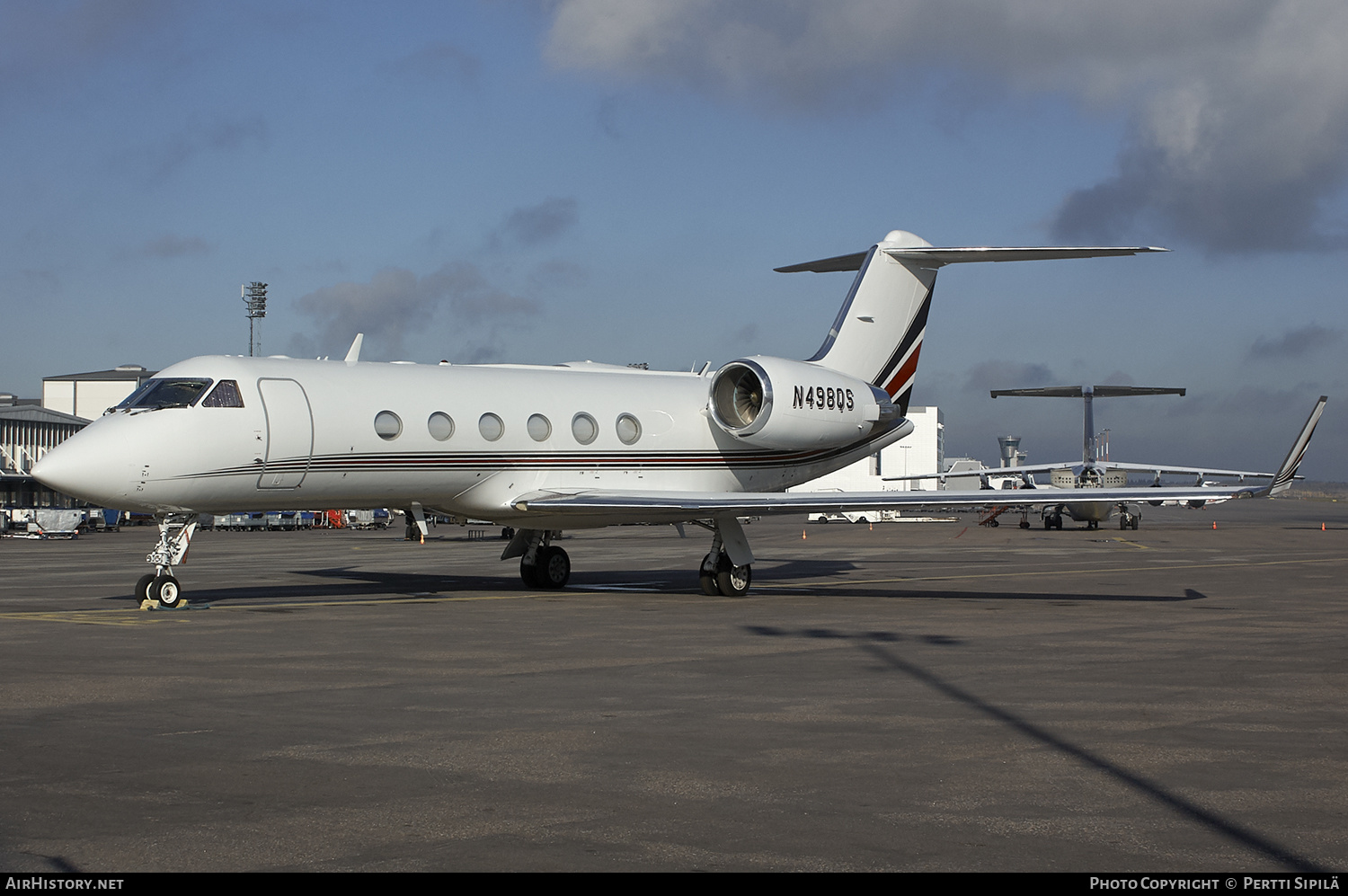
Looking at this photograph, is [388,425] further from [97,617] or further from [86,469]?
[97,617]

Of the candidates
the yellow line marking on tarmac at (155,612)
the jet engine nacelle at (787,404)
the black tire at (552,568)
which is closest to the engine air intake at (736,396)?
the jet engine nacelle at (787,404)

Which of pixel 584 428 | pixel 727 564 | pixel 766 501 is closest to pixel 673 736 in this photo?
pixel 766 501

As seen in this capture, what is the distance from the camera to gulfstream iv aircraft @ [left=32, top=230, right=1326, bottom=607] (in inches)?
638

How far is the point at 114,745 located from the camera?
741 centimetres

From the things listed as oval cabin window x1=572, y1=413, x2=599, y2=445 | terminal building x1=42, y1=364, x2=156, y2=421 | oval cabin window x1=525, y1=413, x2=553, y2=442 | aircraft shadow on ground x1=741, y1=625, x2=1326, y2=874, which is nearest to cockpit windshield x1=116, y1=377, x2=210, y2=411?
oval cabin window x1=525, y1=413, x2=553, y2=442

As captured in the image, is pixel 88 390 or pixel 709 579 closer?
pixel 709 579

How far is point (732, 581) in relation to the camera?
1936 cm

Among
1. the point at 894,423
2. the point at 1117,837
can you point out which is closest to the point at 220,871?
the point at 1117,837

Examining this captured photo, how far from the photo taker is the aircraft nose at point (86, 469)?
597 inches

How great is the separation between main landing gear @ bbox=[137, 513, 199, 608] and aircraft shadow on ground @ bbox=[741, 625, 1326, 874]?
7.81 metres

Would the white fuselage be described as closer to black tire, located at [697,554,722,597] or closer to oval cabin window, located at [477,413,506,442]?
oval cabin window, located at [477,413,506,442]

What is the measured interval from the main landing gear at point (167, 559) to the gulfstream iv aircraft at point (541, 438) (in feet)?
0.11

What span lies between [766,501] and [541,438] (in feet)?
11.9

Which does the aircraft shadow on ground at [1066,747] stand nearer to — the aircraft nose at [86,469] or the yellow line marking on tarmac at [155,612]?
the yellow line marking on tarmac at [155,612]
